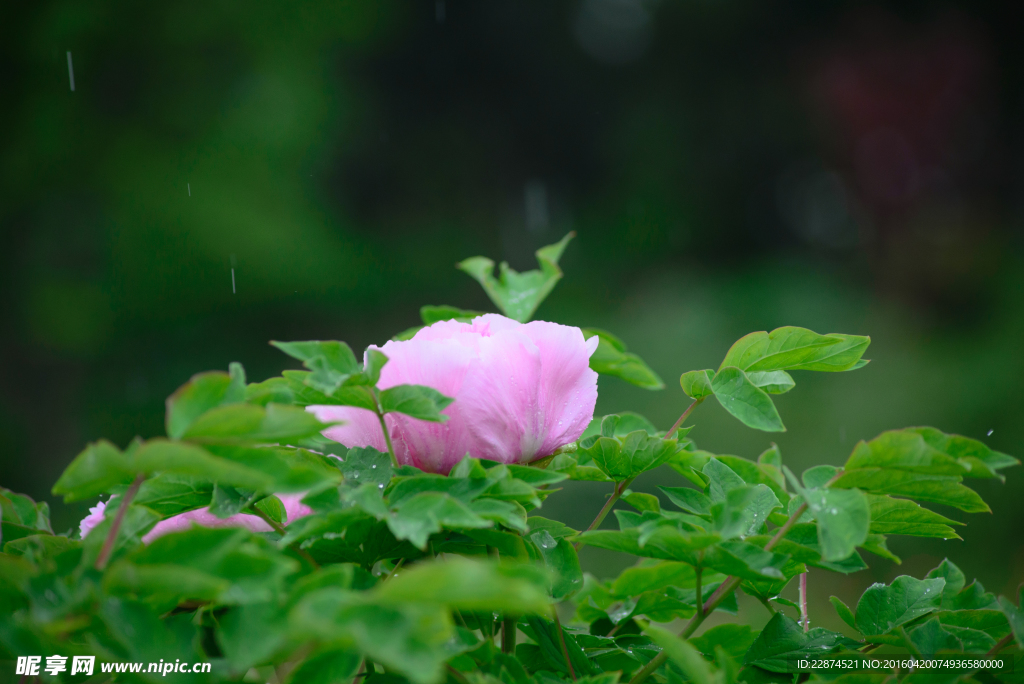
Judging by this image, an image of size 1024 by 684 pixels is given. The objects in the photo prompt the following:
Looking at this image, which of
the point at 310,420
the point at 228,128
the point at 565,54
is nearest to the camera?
the point at 310,420

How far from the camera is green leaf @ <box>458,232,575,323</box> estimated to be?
493 millimetres

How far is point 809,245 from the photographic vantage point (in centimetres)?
328

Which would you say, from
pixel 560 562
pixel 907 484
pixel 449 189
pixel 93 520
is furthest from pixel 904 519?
pixel 449 189

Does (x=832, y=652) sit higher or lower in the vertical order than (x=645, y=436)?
lower

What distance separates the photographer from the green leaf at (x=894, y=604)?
0.33 m

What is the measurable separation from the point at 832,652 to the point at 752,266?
9.66 feet

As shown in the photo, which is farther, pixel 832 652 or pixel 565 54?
pixel 565 54

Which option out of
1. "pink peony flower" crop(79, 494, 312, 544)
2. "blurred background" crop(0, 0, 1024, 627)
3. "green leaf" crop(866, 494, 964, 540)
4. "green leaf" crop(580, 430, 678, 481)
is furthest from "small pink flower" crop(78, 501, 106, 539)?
"blurred background" crop(0, 0, 1024, 627)

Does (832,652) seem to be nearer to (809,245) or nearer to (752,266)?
(752,266)

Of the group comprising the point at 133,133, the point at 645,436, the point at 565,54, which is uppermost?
the point at 565,54

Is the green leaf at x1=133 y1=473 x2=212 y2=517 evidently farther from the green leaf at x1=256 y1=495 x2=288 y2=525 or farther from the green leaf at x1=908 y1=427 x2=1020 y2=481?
the green leaf at x1=908 y1=427 x2=1020 y2=481

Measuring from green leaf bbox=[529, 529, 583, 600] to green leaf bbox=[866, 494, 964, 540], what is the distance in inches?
5.1

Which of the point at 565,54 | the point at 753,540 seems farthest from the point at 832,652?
the point at 565,54

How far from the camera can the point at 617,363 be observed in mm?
427
